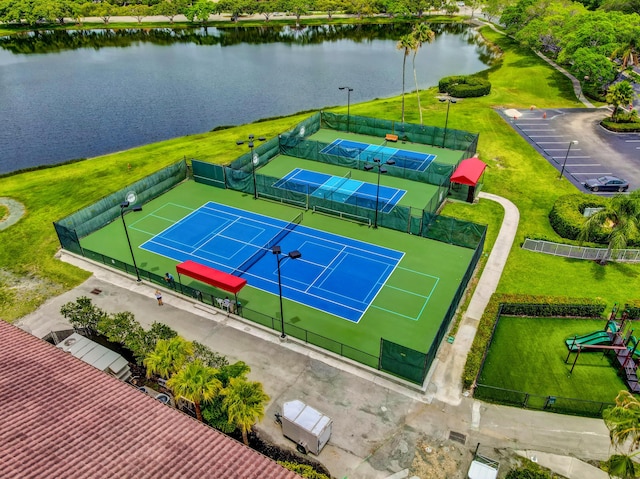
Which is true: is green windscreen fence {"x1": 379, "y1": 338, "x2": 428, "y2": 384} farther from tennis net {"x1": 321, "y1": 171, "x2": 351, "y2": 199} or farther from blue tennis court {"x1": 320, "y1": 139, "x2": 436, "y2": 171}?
blue tennis court {"x1": 320, "y1": 139, "x2": 436, "y2": 171}

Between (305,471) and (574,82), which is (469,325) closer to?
(305,471)

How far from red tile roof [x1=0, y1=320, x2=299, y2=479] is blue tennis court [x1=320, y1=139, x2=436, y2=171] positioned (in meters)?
36.7

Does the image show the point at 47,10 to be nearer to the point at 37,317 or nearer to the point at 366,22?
the point at 366,22

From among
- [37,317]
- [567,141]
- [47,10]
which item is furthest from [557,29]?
[47,10]

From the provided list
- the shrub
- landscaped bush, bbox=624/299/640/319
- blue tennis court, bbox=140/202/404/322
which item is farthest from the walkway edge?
the shrub

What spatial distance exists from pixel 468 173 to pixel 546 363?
19.9 metres

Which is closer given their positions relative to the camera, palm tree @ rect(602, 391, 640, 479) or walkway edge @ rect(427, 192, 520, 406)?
palm tree @ rect(602, 391, 640, 479)

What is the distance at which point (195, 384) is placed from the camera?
18984 mm

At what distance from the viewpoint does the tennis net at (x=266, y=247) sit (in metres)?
33.8

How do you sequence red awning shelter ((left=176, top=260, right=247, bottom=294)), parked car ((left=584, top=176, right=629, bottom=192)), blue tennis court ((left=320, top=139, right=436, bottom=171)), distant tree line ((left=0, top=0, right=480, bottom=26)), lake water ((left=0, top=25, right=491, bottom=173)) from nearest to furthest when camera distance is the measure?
red awning shelter ((left=176, top=260, right=247, bottom=294)) → parked car ((left=584, top=176, right=629, bottom=192)) → blue tennis court ((left=320, top=139, right=436, bottom=171)) → lake water ((left=0, top=25, right=491, bottom=173)) → distant tree line ((left=0, top=0, right=480, bottom=26))

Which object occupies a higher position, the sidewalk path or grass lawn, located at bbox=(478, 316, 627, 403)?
the sidewalk path

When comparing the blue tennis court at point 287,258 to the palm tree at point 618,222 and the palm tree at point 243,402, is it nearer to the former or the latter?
the palm tree at point 243,402

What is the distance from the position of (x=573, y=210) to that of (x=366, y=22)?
12581 centimetres

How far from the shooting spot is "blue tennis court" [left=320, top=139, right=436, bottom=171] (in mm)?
48750
